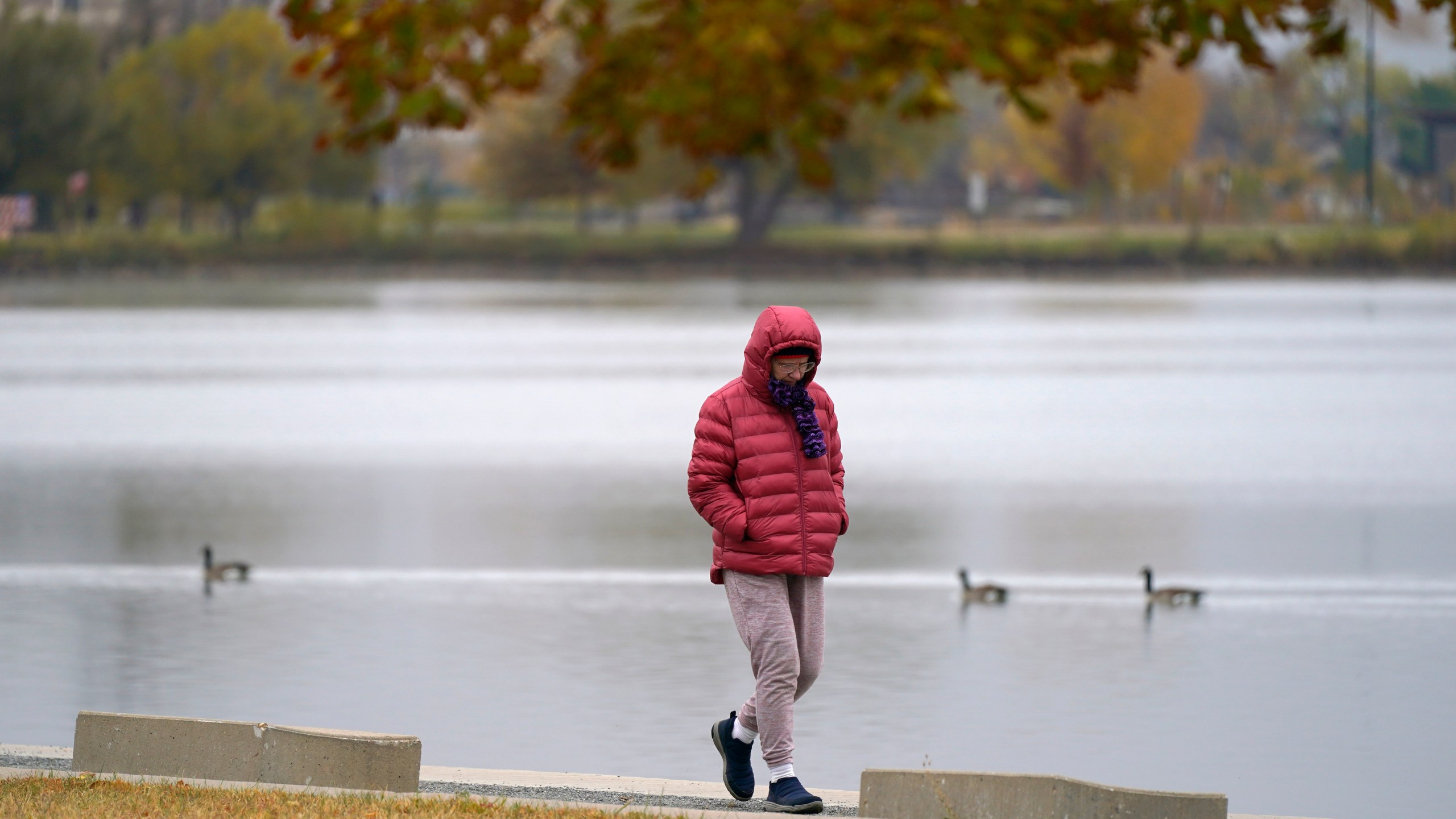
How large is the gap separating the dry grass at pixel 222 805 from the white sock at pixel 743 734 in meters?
0.61

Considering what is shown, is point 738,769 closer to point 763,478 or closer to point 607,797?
point 607,797

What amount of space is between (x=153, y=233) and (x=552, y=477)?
6837cm

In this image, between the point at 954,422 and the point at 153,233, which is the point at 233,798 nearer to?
the point at 954,422

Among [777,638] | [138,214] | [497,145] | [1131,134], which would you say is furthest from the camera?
[1131,134]

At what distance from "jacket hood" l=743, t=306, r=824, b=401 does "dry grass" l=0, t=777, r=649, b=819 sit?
141 cm

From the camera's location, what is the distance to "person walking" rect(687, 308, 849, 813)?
6.93 m

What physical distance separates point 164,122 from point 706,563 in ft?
243

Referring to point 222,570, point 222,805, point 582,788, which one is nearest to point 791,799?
point 582,788

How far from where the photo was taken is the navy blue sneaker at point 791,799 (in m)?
6.94

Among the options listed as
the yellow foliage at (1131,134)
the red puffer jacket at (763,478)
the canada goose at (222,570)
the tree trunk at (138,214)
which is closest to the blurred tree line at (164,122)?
the tree trunk at (138,214)

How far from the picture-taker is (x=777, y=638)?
6980 millimetres

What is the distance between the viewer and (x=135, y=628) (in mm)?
12336

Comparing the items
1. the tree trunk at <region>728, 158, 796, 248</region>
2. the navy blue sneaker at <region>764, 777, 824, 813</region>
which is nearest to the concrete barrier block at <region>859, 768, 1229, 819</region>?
the navy blue sneaker at <region>764, 777, 824, 813</region>

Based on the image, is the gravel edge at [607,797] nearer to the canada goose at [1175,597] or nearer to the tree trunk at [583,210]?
the canada goose at [1175,597]
